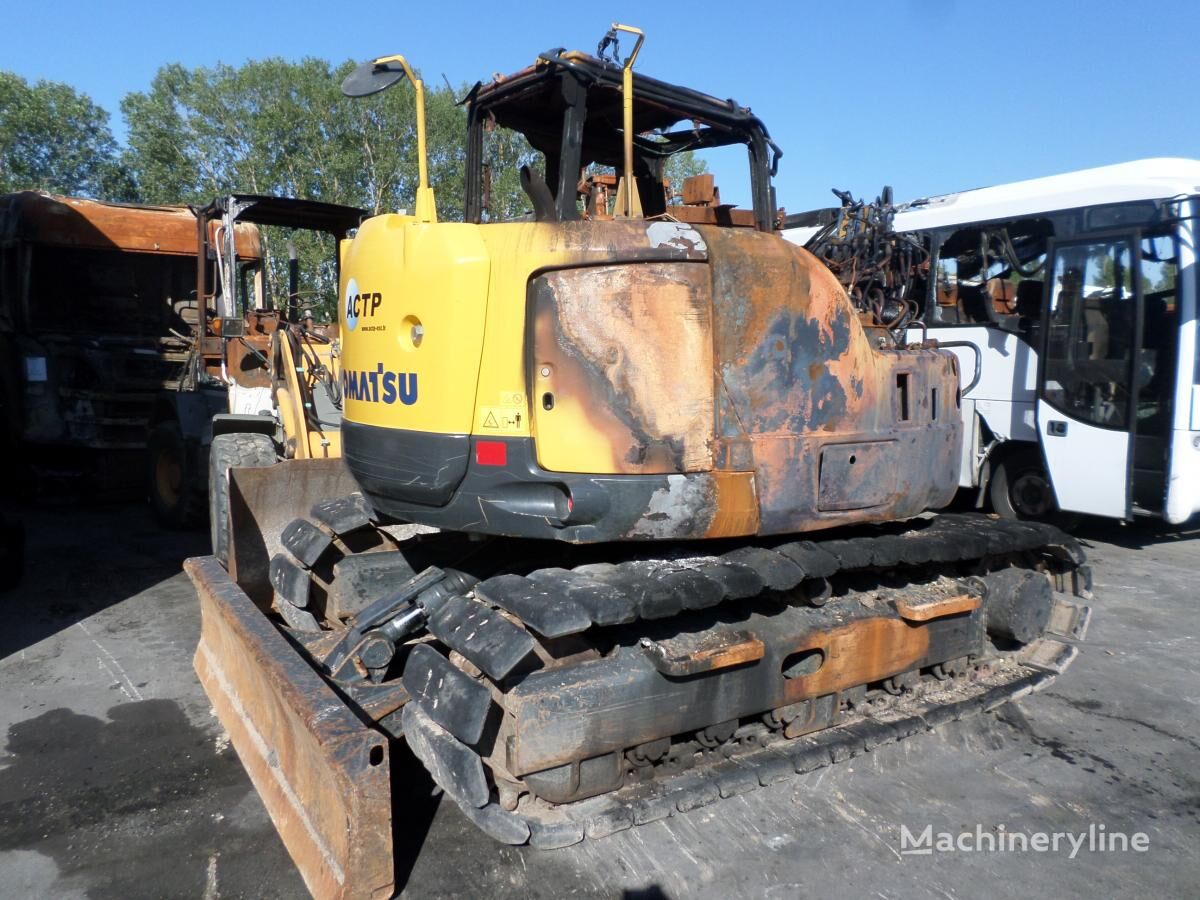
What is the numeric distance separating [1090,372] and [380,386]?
648cm

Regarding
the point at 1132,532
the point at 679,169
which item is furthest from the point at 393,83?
the point at 679,169

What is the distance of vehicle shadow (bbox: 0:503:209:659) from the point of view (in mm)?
5836

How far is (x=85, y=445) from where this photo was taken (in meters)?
9.66

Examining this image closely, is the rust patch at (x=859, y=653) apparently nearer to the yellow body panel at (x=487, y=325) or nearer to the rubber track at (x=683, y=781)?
the rubber track at (x=683, y=781)

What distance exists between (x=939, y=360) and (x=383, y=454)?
8.17 feet

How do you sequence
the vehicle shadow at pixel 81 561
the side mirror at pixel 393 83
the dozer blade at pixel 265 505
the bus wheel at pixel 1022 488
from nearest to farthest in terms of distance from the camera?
1. the side mirror at pixel 393 83
2. the dozer blade at pixel 265 505
3. the vehicle shadow at pixel 81 561
4. the bus wheel at pixel 1022 488

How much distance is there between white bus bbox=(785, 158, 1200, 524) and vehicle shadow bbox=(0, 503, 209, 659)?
6.28 meters

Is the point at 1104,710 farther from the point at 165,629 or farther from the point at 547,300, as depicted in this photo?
the point at 165,629

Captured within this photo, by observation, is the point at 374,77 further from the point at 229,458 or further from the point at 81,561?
the point at 81,561

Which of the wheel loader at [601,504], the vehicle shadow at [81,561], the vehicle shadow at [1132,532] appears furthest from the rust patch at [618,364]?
the vehicle shadow at [1132,532]

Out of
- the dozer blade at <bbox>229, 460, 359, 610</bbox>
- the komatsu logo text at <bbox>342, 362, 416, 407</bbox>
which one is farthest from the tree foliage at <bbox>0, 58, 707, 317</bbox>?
the komatsu logo text at <bbox>342, 362, 416, 407</bbox>

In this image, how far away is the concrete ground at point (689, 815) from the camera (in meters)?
Result: 3.03

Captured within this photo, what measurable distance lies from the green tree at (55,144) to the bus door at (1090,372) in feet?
107

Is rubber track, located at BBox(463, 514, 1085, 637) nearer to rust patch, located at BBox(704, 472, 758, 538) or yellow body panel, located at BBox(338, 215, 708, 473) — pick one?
rust patch, located at BBox(704, 472, 758, 538)
